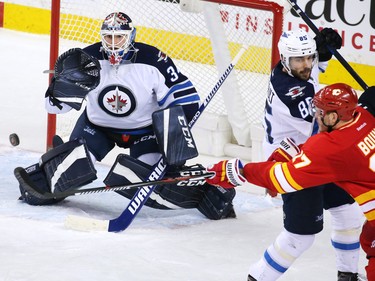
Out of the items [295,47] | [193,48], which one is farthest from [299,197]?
[193,48]

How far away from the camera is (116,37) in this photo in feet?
16.5

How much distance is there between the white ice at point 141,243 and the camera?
171 inches

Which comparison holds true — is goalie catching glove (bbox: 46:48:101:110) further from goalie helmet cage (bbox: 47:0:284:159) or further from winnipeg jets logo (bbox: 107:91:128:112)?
goalie helmet cage (bbox: 47:0:284:159)

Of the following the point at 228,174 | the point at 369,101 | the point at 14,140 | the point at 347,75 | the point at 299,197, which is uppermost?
the point at 369,101

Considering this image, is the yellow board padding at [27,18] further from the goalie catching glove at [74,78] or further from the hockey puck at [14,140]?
the goalie catching glove at [74,78]

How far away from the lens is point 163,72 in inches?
201

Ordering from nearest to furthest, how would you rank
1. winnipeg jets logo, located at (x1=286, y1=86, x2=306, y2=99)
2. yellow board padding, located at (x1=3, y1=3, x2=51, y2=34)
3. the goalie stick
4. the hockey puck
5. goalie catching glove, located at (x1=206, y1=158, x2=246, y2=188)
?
goalie catching glove, located at (x1=206, y1=158, x2=246, y2=188) < winnipeg jets logo, located at (x1=286, y1=86, x2=306, y2=99) < the goalie stick < the hockey puck < yellow board padding, located at (x1=3, y1=3, x2=51, y2=34)

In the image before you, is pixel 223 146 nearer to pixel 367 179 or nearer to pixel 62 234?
pixel 62 234

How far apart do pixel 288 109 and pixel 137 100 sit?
1.00 m

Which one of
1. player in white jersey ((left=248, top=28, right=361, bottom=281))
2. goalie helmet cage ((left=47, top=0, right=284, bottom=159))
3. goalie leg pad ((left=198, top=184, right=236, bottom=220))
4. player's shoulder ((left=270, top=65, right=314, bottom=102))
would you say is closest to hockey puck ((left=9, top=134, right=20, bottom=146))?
goalie helmet cage ((left=47, top=0, right=284, bottom=159))

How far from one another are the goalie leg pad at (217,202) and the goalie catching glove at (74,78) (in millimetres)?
690

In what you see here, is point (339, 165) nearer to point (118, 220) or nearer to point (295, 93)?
point (295, 93)

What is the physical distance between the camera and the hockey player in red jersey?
3.60 m

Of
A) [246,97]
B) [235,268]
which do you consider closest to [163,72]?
[235,268]
